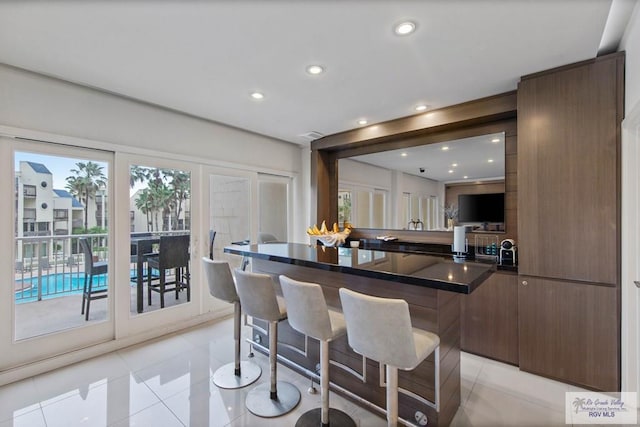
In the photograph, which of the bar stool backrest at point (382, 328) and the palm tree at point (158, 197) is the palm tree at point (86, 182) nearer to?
the palm tree at point (158, 197)

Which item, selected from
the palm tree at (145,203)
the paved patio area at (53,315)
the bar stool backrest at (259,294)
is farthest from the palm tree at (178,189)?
the bar stool backrest at (259,294)

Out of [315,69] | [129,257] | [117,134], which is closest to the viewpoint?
[315,69]

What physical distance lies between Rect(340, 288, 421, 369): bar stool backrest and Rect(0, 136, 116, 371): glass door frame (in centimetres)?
289

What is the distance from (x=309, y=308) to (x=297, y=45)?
1.86 meters

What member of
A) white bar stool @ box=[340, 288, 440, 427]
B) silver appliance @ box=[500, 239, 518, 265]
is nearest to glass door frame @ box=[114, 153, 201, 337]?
white bar stool @ box=[340, 288, 440, 427]

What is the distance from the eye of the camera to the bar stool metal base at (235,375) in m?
2.40

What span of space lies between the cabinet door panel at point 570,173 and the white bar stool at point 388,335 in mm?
1647

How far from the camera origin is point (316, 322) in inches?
67.3

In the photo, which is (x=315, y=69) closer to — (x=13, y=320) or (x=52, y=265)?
(x=52, y=265)

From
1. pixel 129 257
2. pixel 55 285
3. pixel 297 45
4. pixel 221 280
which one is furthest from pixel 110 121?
pixel 297 45

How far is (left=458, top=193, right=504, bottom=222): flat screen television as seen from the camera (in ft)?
10.3

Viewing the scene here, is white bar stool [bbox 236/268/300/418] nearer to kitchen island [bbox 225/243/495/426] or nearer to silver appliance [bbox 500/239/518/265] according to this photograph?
kitchen island [bbox 225/243/495/426]

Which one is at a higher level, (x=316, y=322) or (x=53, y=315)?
(x=316, y=322)

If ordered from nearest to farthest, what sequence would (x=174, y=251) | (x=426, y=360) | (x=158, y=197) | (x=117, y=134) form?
(x=426, y=360), (x=117, y=134), (x=158, y=197), (x=174, y=251)
